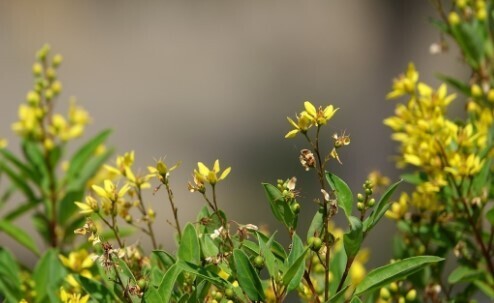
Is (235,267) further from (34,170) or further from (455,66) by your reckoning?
(455,66)

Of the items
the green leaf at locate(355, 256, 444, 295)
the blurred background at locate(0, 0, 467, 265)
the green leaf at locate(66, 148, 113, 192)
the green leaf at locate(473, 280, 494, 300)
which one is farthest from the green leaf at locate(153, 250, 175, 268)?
the blurred background at locate(0, 0, 467, 265)

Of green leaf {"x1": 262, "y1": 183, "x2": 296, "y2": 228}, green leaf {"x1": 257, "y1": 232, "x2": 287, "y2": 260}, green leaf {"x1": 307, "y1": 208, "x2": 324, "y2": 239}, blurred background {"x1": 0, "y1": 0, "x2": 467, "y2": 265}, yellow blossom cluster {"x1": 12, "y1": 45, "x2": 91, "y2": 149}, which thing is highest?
blurred background {"x1": 0, "y1": 0, "x2": 467, "y2": 265}

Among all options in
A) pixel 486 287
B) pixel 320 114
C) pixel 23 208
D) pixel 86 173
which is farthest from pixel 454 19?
pixel 23 208

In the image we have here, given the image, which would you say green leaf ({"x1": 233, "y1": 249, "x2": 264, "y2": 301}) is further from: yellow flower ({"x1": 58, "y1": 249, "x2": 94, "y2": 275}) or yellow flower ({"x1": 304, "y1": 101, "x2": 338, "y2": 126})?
yellow flower ({"x1": 58, "y1": 249, "x2": 94, "y2": 275})

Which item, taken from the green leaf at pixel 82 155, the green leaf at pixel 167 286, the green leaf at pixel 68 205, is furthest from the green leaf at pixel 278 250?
the green leaf at pixel 82 155

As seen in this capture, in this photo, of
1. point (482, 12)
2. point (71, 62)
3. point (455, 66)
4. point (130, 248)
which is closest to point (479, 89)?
point (482, 12)

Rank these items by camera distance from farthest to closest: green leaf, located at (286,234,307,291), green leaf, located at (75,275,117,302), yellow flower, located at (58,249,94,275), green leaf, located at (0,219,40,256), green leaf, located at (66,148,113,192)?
green leaf, located at (66,148,113,192) → green leaf, located at (0,219,40,256) → yellow flower, located at (58,249,94,275) → green leaf, located at (75,275,117,302) → green leaf, located at (286,234,307,291)

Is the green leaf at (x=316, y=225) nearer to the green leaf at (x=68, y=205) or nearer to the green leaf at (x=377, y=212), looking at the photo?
the green leaf at (x=377, y=212)
